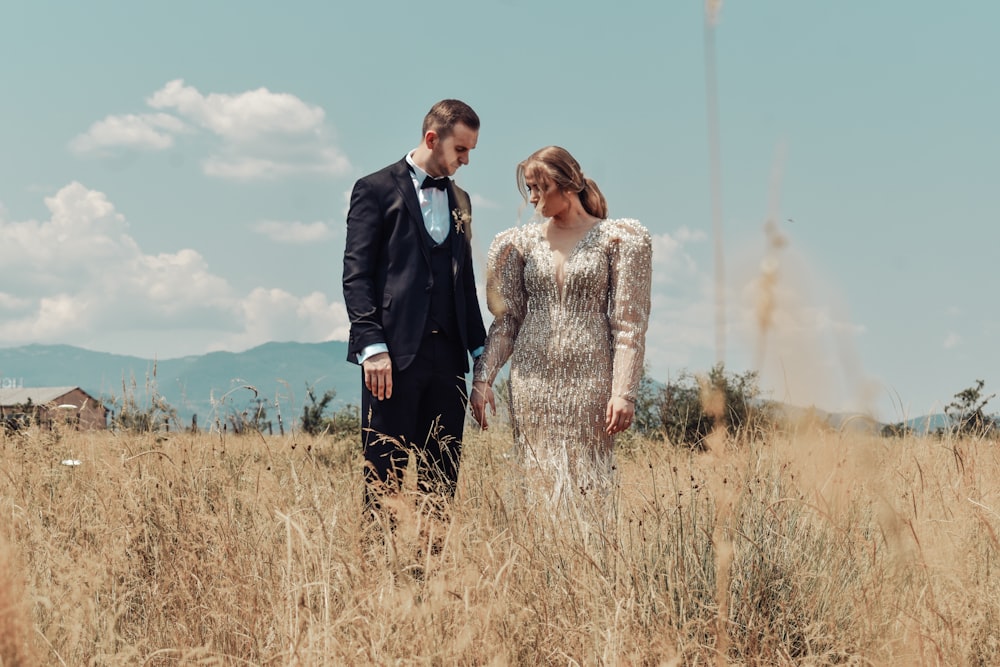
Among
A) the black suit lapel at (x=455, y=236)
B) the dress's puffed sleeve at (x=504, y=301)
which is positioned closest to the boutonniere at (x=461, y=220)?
the black suit lapel at (x=455, y=236)

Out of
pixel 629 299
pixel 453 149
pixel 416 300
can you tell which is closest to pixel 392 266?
pixel 416 300

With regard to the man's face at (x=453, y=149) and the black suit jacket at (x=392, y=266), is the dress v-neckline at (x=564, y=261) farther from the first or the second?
the man's face at (x=453, y=149)

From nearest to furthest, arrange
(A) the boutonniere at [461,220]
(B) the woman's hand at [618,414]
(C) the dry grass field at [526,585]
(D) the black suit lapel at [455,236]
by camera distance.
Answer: (C) the dry grass field at [526,585], (B) the woman's hand at [618,414], (A) the boutonniere at [461,220], (D) the black suit lapel at [455,236]

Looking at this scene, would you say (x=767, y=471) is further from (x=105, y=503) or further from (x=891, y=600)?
(x=105, y=503)

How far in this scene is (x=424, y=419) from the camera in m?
3.49

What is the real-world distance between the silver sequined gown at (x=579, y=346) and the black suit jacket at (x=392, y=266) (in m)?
0.26

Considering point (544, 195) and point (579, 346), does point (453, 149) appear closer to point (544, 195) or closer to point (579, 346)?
point (544, 195)

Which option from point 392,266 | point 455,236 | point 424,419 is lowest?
point 424,419

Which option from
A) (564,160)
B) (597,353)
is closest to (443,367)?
(597,353)

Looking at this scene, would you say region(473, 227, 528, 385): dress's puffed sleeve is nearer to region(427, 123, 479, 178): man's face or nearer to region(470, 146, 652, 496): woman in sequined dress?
region(470, 146, 652, 496): woman in sequined dress

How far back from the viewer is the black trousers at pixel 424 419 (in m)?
3.38

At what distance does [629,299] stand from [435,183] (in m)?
0.95

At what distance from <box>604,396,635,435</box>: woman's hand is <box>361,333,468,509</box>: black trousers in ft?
2.03

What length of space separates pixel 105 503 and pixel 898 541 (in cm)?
365
